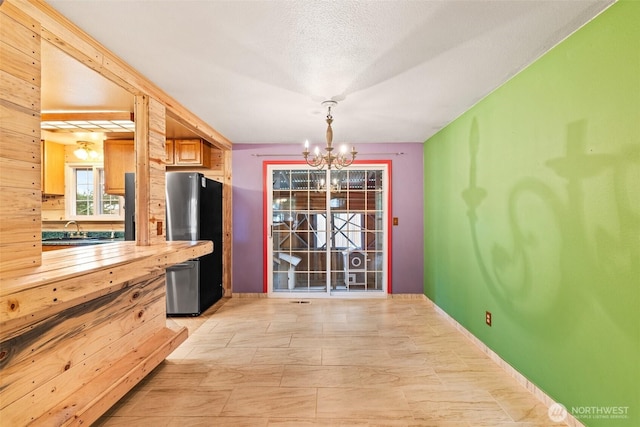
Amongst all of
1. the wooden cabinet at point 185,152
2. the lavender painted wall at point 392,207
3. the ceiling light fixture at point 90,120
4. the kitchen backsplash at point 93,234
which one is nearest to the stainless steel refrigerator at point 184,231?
the wooden cabinet at point 185,152

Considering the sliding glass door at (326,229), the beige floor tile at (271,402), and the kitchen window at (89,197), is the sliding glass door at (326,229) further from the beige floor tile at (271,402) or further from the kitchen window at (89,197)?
the kitchen window at (89,197)

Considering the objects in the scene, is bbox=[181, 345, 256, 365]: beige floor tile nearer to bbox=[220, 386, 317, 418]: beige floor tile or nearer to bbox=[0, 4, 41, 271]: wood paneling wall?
bbox=[220, 386, 317, 418]: beige floor tile

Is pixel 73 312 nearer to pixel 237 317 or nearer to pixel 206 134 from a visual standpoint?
pixel 237 317

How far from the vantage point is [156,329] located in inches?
98.3

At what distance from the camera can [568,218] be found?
1771 millimetres

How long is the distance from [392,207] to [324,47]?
2936mm

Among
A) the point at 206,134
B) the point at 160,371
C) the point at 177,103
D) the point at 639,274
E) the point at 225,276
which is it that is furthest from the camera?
the point at 225,276

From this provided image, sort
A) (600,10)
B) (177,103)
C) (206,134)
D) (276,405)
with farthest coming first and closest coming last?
(206,134) → (177,103) → (276,405) → (600,10)

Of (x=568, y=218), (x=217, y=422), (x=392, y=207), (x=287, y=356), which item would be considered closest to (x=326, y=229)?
(x=392, y=207)

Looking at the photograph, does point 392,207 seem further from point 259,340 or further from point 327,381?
point 327,381

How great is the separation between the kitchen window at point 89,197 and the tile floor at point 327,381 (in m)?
2.65

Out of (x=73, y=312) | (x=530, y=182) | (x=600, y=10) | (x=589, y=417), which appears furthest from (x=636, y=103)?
(x=73, y=312)

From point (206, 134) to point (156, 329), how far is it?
7.43ft

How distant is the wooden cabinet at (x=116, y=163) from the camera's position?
12.9 ft
